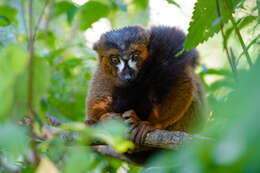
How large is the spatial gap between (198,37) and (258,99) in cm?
151

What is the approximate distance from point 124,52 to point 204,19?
1881mm

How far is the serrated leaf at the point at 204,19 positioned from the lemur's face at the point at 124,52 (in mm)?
1551

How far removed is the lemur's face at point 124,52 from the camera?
3674 mm

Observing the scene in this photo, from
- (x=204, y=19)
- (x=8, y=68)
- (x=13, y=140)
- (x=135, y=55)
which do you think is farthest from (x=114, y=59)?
(x=13, y=140)

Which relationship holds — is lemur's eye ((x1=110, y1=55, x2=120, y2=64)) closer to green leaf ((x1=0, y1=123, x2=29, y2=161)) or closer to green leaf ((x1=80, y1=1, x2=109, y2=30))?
green leaf ((x1=80, y1=1, x2=109, y2=30))

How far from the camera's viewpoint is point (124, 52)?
379 centimetres

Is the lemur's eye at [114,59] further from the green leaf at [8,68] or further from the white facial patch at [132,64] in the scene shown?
the green leaf at [8,68]

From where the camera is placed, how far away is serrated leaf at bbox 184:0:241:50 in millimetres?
1956

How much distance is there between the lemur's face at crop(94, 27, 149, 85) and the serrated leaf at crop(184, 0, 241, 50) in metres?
1.55

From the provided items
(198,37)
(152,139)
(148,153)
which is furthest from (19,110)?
(148,153)

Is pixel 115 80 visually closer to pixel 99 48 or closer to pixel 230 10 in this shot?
pixel 99 48

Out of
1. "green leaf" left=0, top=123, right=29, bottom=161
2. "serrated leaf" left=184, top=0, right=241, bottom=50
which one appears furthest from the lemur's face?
"green leaf" left=0, top=123, right=29, bottom=161

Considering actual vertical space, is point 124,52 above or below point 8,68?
above

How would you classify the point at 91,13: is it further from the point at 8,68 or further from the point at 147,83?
the point at 8,68
